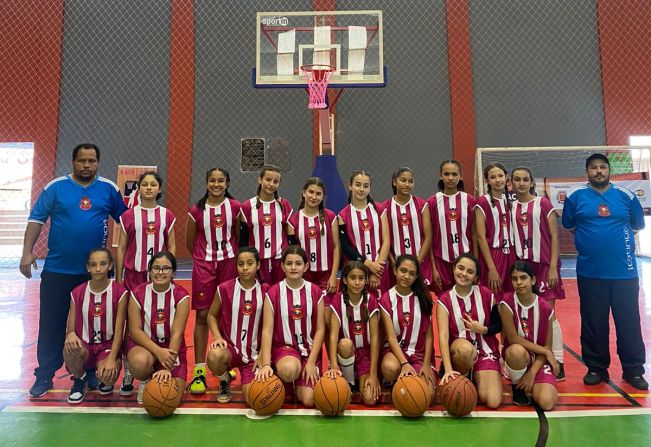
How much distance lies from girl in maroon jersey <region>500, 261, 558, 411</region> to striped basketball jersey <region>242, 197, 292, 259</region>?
1743mm

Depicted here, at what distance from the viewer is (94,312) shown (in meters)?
3.13

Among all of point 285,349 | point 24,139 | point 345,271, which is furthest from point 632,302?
point 24,139

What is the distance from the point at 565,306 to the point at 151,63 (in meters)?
9.97

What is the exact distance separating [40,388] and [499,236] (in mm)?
3668

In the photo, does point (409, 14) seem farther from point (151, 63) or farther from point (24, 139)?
point (24, 139)

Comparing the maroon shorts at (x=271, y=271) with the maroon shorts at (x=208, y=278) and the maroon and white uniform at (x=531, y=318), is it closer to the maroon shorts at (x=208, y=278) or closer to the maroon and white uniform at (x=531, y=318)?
the maroon shorts at (x=208, y=278)

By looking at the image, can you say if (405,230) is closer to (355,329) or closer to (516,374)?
(355,329)

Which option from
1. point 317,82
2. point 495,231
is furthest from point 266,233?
point 317,82

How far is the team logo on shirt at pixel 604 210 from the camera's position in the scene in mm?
3369

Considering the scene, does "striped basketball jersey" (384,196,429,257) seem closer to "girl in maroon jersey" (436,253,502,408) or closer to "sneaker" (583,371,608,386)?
"girl in maroon jersey" (436,253,502,408)

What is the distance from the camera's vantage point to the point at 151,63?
1037cm

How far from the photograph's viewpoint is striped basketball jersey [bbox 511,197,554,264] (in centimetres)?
351

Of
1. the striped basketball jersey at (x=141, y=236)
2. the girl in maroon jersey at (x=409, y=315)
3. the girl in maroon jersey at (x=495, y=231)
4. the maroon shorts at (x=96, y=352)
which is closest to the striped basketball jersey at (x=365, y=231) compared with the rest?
the girl in maroon jersey at (x=409, y=315)

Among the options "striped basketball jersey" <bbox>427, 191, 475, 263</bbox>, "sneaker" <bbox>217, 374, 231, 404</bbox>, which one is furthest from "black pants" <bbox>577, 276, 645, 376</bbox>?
"sneaker" <bbox>217, 374, 231, 404</bbox>
